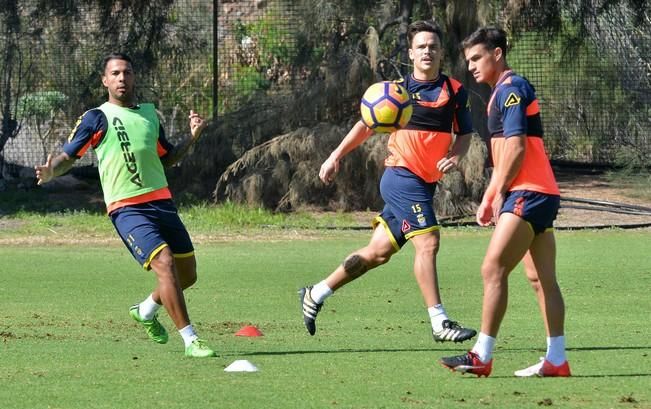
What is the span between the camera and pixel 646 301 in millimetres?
11469

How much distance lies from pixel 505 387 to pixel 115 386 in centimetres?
223

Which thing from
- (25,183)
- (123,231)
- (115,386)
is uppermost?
(123,231)

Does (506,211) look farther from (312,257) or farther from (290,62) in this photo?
(290,62)

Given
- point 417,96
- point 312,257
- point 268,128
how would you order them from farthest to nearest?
point 268,128 < point 312,257 < point 417,96

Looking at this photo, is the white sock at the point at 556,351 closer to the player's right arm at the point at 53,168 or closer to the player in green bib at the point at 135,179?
the player in green bib at the point at 135,179

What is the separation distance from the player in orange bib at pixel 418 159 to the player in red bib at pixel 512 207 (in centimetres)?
164

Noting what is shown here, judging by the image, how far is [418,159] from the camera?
951 cm

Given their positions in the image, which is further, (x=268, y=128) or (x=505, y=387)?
(x=268, y=128)

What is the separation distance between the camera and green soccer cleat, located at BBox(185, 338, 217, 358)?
8414mm

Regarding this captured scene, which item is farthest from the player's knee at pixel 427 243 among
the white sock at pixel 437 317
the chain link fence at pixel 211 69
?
the chain link fence at pixel 211 69

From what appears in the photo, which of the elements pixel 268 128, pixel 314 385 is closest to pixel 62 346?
pixel 314 385

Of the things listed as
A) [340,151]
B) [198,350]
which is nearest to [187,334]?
[198,350]

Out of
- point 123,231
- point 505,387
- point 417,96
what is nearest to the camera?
point 505,387

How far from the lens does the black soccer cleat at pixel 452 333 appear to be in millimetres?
8734
